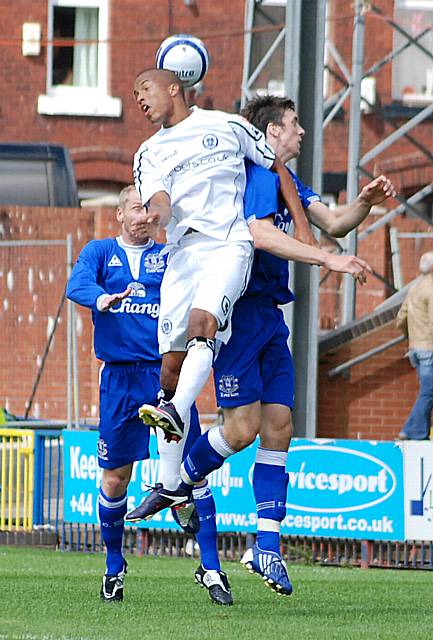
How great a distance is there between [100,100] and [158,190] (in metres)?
18.3

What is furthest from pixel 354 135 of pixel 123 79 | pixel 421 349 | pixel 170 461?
pixel 123 79

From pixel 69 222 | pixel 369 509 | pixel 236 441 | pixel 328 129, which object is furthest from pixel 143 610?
pixel 328 129

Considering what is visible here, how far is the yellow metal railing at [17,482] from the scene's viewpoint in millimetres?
13418

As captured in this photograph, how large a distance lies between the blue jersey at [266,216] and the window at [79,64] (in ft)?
58.5

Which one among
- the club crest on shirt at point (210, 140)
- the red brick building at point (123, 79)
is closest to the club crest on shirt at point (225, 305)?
the club crest on shirt at point (210, 140)

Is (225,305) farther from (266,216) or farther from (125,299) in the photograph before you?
(125,299)

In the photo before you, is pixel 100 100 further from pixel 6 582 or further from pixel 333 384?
pixel 6 582

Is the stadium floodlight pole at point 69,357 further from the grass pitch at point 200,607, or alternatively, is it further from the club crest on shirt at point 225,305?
the club crest on shirt at point 225,305

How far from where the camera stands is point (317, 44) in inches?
515

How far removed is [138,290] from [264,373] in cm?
125

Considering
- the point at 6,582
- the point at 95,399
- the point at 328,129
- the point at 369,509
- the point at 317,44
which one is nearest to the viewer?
the point at 6,582

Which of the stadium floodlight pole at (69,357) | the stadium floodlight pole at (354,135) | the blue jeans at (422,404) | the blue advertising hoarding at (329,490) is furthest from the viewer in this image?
the stadium floodlight pole at (69,357)

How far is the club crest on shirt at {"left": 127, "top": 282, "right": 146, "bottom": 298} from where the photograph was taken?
8883 millimetres

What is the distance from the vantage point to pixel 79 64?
25.7 m
